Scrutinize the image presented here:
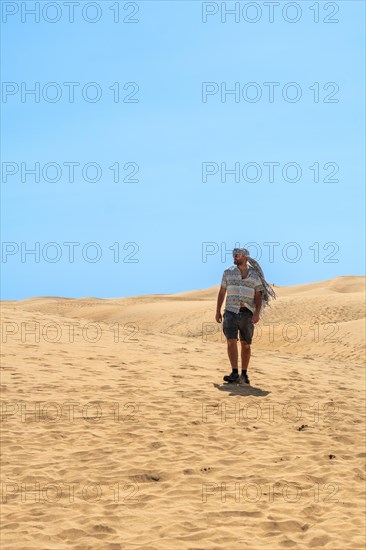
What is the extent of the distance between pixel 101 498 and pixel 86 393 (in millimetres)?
3732

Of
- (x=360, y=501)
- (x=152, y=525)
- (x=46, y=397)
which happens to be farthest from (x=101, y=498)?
(x=46, y=397)

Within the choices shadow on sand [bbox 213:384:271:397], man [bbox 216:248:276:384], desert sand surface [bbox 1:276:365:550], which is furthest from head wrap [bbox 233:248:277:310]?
desert sand surface [bbox 1:276:365:550]

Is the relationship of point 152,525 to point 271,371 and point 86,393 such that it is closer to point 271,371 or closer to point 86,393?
point 86,393

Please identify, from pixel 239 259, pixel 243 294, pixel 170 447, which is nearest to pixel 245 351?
pixel 243 294

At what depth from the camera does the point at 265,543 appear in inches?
250

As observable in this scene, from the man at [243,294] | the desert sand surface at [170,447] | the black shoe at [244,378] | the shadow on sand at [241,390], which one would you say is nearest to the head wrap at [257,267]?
the man at [243,294]

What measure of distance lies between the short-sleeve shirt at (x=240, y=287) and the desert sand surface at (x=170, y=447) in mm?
1353

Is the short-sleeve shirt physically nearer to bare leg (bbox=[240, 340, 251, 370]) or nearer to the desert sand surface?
bare leg (bbox=[240, 340, 251, 370])

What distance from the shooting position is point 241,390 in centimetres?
1155

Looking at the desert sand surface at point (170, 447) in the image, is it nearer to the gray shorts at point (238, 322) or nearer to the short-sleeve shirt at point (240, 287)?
the gray shorts at point (238, 322)

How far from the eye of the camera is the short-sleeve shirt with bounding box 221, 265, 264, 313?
35.5 feet

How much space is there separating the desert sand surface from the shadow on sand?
0.10 ft

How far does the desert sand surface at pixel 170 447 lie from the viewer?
6625 millimetres

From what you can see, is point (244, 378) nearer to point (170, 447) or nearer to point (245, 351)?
point (245, 351)
